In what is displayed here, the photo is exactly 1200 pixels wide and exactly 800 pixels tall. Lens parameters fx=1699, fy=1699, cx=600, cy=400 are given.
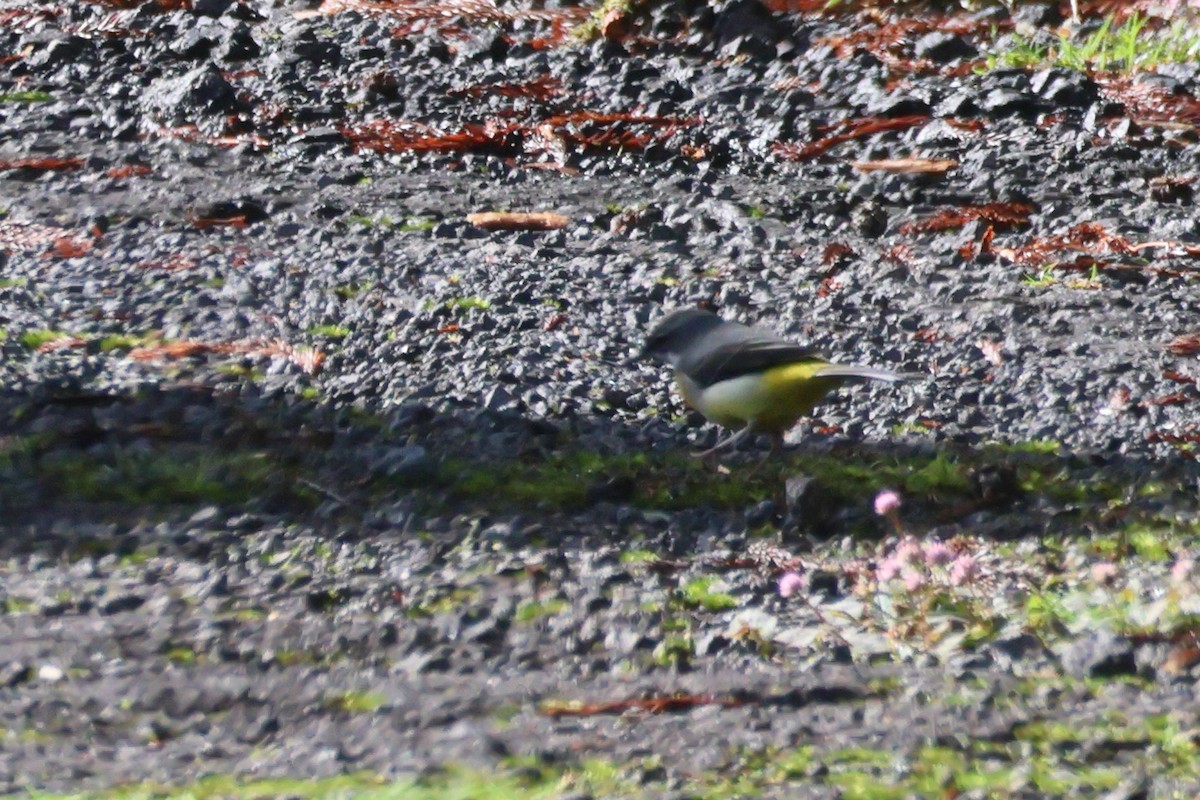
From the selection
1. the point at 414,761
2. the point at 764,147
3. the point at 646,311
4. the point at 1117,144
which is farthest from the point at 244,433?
the point at 1117,144

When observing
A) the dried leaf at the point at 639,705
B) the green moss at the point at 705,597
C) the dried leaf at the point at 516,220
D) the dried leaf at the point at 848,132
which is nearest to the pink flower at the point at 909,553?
the green moss at the point at 705,597

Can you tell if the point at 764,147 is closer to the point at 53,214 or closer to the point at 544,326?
the point at 544,326

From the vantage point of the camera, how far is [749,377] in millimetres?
4270

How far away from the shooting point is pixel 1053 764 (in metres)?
2.52

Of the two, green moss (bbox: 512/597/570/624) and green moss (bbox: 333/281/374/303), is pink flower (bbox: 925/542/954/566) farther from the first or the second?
green moss (bbox: 333/281/374/303)

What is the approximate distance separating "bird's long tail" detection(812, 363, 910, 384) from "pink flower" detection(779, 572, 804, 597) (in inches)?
36.7

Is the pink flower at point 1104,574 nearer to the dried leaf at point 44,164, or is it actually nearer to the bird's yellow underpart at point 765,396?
the bird's yellow underpart at point 765,396

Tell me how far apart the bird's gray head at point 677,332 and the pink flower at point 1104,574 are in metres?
1.40

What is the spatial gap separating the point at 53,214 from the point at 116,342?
1260 mm

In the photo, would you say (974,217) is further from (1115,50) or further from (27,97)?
(27,97)

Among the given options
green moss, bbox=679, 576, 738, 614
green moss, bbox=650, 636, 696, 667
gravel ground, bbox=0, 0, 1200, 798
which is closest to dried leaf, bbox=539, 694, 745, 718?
gravel ground, bbox=0, 0, 1200, 798

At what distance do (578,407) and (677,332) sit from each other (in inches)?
13.4

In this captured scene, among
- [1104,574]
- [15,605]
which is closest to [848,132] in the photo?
[1104,574]

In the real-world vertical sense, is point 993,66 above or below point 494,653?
above
